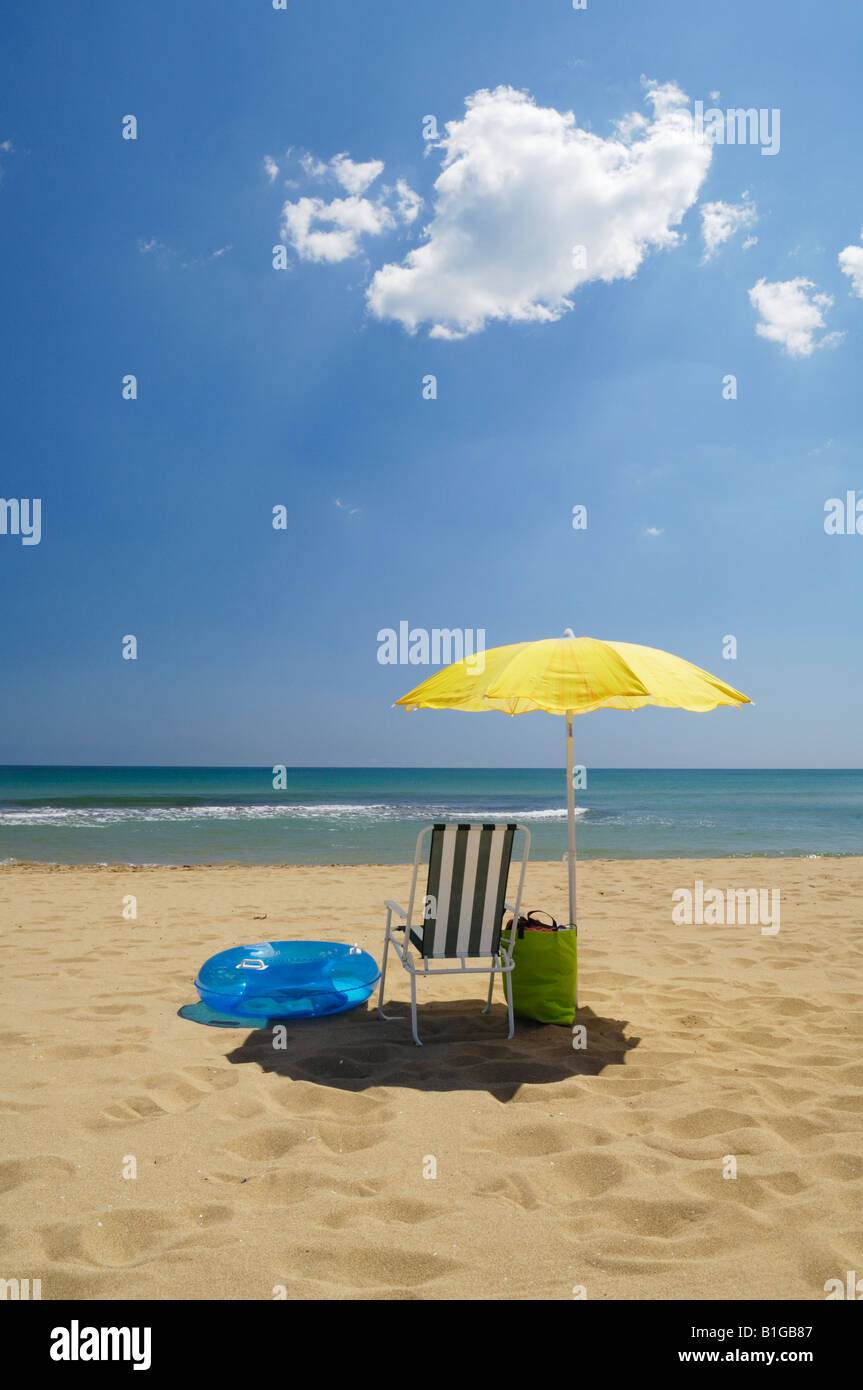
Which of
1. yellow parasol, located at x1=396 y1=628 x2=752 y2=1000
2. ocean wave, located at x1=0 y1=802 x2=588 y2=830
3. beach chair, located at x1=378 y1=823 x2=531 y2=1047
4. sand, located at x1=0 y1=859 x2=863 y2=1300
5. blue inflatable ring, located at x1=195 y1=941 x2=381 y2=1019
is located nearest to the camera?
sand, located at x1=0 y1=859 x2=863 y2=1300

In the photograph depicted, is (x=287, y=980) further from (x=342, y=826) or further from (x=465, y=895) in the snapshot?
(x=342, y=826)

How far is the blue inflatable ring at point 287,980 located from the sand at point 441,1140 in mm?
158

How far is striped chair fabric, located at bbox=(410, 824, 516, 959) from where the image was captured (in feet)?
13.2

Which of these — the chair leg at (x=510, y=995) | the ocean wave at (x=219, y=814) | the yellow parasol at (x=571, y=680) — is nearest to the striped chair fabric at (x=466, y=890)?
the chair leg at (x=510, y=995)

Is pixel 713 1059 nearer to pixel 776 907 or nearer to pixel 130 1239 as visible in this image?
pixel 130 1239

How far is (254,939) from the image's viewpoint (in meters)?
6.22

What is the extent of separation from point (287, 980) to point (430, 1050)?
1271 millimetres

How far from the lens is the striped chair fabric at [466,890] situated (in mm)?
4023

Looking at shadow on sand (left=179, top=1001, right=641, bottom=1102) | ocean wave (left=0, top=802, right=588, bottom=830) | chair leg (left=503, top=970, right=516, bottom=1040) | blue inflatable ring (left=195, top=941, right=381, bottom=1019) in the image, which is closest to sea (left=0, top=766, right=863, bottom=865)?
ocean wave (left=0, top=802, right=588, bottom=830)

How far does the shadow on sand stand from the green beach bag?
0.31 ft

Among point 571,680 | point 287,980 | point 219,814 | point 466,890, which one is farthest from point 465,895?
point 219,814

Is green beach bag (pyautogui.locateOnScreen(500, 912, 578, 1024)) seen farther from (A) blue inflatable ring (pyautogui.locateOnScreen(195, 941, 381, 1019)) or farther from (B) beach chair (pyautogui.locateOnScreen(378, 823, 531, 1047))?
(A) blue inflatable ring (pyautogui.locateOnScreen(195, 941, 381, 1019))
